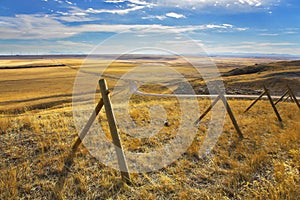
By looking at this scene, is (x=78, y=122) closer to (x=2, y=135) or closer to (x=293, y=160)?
(x=2, y=135)

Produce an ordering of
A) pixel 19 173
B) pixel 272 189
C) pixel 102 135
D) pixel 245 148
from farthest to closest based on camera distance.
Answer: pixel 102 135, pixel 245 148, pixel 19 173, pixel 272 189

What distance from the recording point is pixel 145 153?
679 cm

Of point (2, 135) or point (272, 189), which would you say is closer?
point (272, 189)

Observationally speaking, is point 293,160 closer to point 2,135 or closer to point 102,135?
point 102,135

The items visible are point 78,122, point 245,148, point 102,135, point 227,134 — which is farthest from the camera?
point 78,122

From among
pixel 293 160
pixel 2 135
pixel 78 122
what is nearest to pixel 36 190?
pixel 2 135

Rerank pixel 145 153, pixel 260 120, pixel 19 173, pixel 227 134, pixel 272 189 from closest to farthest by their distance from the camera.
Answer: pixel 272 189, pixel 19 173, pixel 145 153, pixel 227 134, pixel 260 120

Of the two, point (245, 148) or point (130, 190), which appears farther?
point (245, 148)

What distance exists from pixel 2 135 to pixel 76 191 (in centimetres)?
461

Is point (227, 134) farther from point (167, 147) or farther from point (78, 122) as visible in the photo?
point (78, 122)

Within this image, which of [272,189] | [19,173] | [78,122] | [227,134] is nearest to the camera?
[272,189]

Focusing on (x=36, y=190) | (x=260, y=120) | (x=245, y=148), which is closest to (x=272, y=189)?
(x=245, y=148)

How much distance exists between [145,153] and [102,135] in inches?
77.8

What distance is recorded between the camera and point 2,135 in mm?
7551
